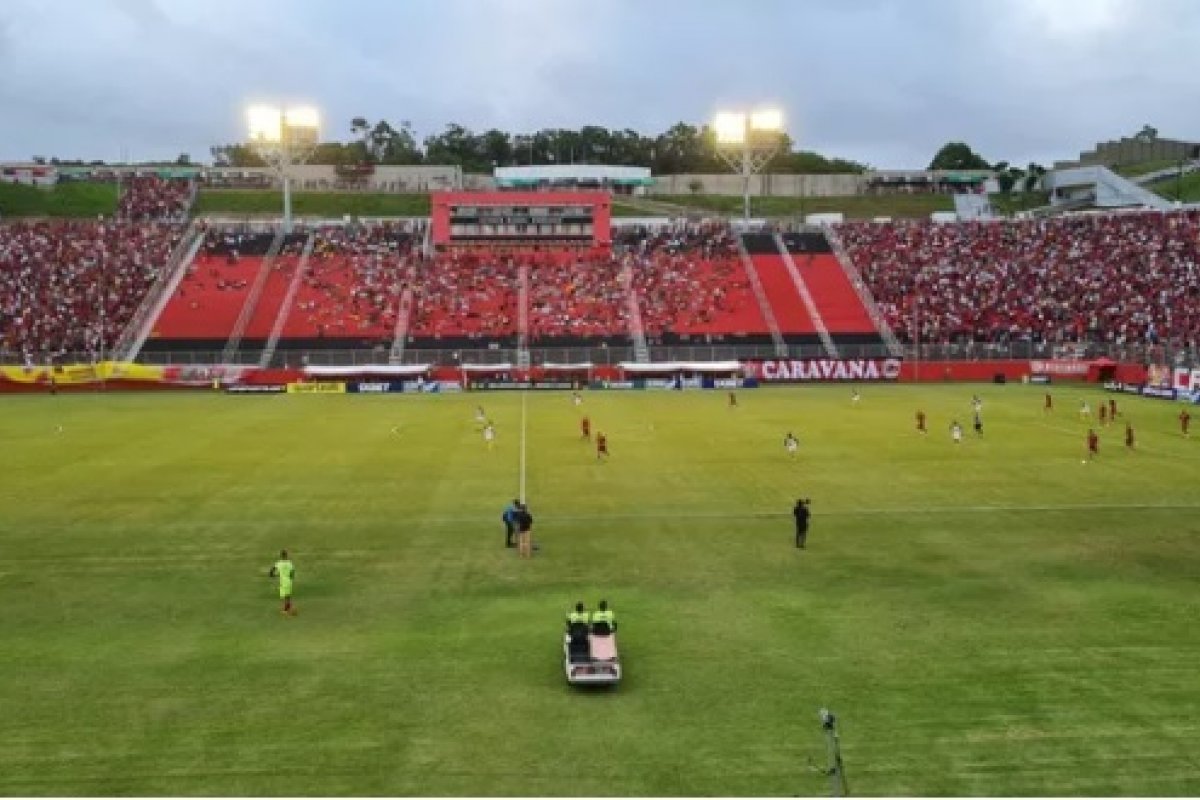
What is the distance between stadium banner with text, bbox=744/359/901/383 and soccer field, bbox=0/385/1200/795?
38842 millimetres

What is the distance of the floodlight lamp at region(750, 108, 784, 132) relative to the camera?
10556 cm

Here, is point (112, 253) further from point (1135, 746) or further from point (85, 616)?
point (1135, 746)

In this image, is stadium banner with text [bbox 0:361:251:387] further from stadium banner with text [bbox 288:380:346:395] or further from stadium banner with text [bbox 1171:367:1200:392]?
stadium banner with text [bbox 1171:367:1200:392]

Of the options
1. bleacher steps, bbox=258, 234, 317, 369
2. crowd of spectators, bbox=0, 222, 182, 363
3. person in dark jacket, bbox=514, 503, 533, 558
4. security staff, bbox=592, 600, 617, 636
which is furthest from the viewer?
crowd of spectators, bbox=0, 222, 182, 363

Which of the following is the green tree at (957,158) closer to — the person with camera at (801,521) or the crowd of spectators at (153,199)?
the crowd of spectators at (153,199)

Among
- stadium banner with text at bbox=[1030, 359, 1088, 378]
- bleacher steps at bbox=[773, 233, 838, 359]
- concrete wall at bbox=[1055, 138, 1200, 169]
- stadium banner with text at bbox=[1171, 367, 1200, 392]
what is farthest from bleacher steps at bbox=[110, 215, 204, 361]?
concrete wall at bbox=[1055, 138, 1200, 169]

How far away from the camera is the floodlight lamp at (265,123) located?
100 metres

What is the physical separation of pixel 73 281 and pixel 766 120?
61.8 m

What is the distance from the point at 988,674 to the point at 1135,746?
9.87 ft

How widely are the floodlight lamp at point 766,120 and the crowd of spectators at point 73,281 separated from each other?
53.1m

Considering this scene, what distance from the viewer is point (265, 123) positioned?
101 metres

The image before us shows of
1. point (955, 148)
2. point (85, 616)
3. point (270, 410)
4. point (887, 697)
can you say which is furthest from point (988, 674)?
point (955, 148)

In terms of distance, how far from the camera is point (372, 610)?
21.8m

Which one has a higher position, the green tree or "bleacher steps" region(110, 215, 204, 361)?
the green tree
